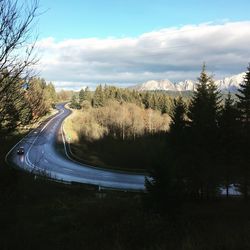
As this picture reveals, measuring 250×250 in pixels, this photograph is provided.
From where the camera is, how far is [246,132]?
31.2m

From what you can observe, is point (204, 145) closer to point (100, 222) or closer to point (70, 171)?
point (100, 222)

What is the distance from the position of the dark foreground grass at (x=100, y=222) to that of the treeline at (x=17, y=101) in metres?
1.93

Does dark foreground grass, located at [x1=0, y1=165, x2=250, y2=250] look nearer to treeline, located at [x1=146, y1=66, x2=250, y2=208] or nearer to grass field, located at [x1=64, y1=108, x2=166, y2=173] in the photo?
treeline, located at [x1=146, y1=66, x2=250, y2=208]

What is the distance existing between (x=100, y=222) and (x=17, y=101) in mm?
13404

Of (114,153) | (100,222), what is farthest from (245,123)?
(114,153)

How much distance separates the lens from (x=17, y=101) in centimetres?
784

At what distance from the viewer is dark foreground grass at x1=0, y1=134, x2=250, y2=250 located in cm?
841

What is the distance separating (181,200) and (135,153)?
134ft

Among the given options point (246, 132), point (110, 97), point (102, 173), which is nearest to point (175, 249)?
point (246, 132)

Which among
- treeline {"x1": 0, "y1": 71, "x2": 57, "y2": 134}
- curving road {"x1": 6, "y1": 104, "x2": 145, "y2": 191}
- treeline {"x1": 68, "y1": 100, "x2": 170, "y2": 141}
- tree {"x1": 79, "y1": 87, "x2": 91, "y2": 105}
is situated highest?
tree {"x1": 79, "y1": 87, "x2": 91, "y2": 105}

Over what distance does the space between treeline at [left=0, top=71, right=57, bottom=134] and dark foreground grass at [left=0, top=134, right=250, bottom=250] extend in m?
1.93


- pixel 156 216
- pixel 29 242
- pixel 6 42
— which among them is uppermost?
pixel 6 42

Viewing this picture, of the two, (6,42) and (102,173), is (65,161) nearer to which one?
(102,173)

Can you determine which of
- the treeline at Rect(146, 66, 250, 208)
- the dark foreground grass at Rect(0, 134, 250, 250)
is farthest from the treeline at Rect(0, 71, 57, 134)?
the treeline at Rect(146, 66, 250, 208)
